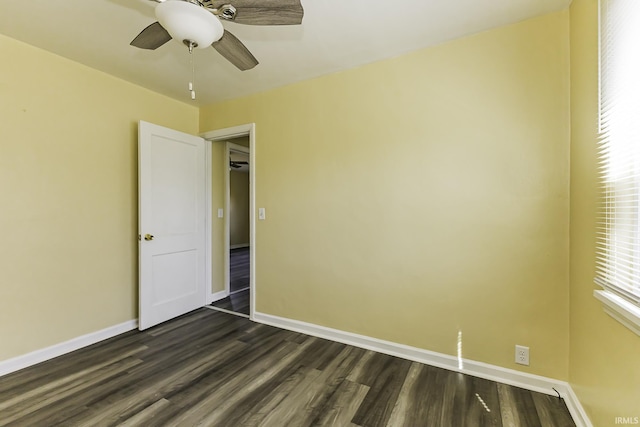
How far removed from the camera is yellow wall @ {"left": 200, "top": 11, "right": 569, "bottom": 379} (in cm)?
179

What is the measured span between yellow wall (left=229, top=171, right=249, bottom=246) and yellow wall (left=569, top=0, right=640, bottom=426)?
24.7ft

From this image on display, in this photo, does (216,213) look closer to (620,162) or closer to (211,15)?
(211,15)

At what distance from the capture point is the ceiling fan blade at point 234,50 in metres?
1.52

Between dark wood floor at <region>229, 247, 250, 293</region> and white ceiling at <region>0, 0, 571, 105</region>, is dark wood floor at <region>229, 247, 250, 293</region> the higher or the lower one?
the lower one

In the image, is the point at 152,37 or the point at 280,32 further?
the point at 280,32

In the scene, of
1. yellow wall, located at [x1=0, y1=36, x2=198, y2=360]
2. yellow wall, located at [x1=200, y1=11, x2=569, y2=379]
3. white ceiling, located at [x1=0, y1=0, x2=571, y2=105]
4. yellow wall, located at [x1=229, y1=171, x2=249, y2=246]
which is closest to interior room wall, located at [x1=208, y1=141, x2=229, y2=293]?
yellow wall, located at [x1=0, y1=36, x2=198, y2=360]

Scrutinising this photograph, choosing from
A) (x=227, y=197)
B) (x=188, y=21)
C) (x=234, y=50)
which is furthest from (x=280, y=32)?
(x=227, y=197)

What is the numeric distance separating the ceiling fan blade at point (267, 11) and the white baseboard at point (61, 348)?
287 cm

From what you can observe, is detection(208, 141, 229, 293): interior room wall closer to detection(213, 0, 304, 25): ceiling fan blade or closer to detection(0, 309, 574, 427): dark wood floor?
detection(0, 309, 574, 427): dark wood floor

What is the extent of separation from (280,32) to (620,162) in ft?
6.83

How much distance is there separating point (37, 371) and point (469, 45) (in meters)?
4.05

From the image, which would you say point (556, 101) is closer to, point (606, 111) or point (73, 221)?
point (606, 111)

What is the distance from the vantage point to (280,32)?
1.97m

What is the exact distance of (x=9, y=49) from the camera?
2035 mm
